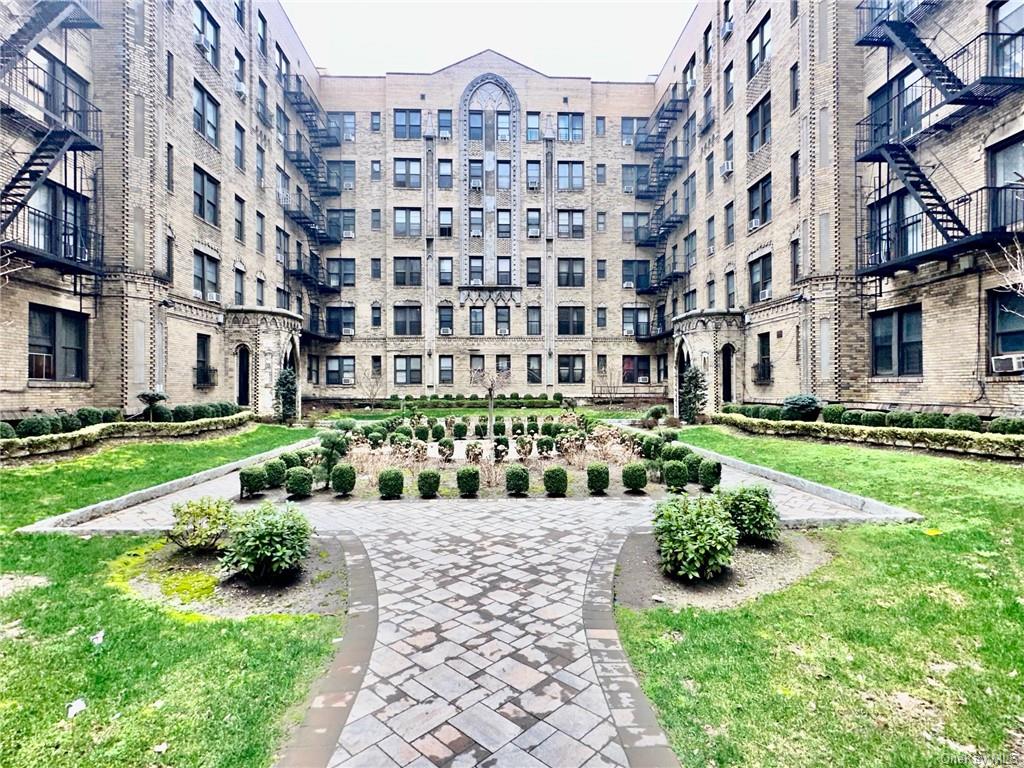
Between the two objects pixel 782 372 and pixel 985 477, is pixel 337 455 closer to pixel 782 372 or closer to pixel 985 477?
pixel 985 477

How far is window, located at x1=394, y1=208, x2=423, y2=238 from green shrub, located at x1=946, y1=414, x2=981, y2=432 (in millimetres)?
31306

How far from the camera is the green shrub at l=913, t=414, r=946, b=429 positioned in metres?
13.0

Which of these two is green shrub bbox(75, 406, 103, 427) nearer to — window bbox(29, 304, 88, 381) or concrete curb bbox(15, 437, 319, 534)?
window bbox(29, 304, 88, 381)

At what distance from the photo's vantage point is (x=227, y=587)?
5.60 metres

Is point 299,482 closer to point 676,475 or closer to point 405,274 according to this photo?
point 676,475

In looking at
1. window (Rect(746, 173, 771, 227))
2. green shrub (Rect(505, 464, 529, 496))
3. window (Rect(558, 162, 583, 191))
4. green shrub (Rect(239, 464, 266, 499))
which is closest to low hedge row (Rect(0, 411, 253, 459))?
green shrub (Rect(239, 464, 266, 499))

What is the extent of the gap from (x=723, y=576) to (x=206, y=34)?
93.6 ft

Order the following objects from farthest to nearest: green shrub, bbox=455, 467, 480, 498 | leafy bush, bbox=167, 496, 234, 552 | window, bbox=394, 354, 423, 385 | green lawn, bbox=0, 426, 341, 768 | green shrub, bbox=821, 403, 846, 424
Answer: window, bbox=394, 354, 423, 385
green shrub, bbox=821, 403, 846, 424
green shrub, bbox=455, 467, 480, 498
leafy bush, bbox=167, 496, 234, 552
green lawn, bbox=0, 426, 341, 768

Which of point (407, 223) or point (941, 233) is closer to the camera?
point (941, 233)

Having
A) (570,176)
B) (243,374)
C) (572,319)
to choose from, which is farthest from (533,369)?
(243,374)

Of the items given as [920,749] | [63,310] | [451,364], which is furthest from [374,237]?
[920,749]

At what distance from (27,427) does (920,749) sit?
16733 millimetres

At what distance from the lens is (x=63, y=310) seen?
1622 centimetres

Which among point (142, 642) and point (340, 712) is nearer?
point (340, 712)
